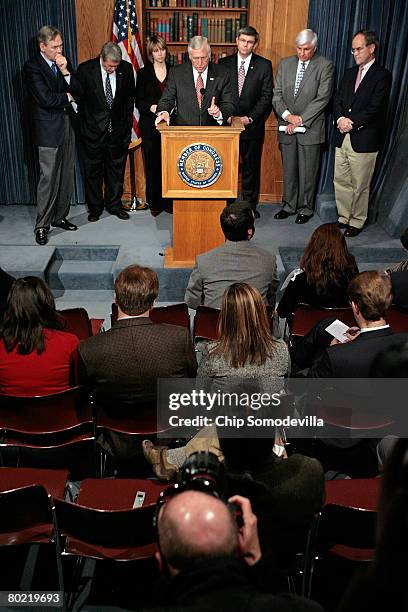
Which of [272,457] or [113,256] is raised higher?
[272,457]

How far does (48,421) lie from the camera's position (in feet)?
9.84

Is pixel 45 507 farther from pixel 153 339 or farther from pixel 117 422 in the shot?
pixel 153 339

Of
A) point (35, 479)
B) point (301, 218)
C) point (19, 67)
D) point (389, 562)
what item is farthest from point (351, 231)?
point (389, 562)

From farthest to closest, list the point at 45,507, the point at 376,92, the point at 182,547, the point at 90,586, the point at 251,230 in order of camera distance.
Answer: the point at 376,92 → the point at 251,230 → the point at 90,586 → the point at 45,507 → the point at 182,547

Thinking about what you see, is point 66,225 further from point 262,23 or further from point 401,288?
point 401,288

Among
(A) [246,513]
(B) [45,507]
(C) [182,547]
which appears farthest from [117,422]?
(C) [182,547]

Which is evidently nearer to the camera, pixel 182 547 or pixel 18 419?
pixel 182 547

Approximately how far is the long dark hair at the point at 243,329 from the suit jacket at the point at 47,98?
3.29 meters

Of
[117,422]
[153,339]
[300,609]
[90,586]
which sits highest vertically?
[300,609]

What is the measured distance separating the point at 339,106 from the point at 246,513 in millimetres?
4816

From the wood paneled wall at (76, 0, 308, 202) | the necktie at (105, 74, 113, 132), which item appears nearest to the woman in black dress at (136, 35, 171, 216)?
the necktie at (105, 74, 113, 132)

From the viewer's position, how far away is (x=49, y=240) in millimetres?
5910

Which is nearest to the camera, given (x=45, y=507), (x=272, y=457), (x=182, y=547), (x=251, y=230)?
(x=182, y=547)

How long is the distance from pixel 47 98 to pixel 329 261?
117 inches
